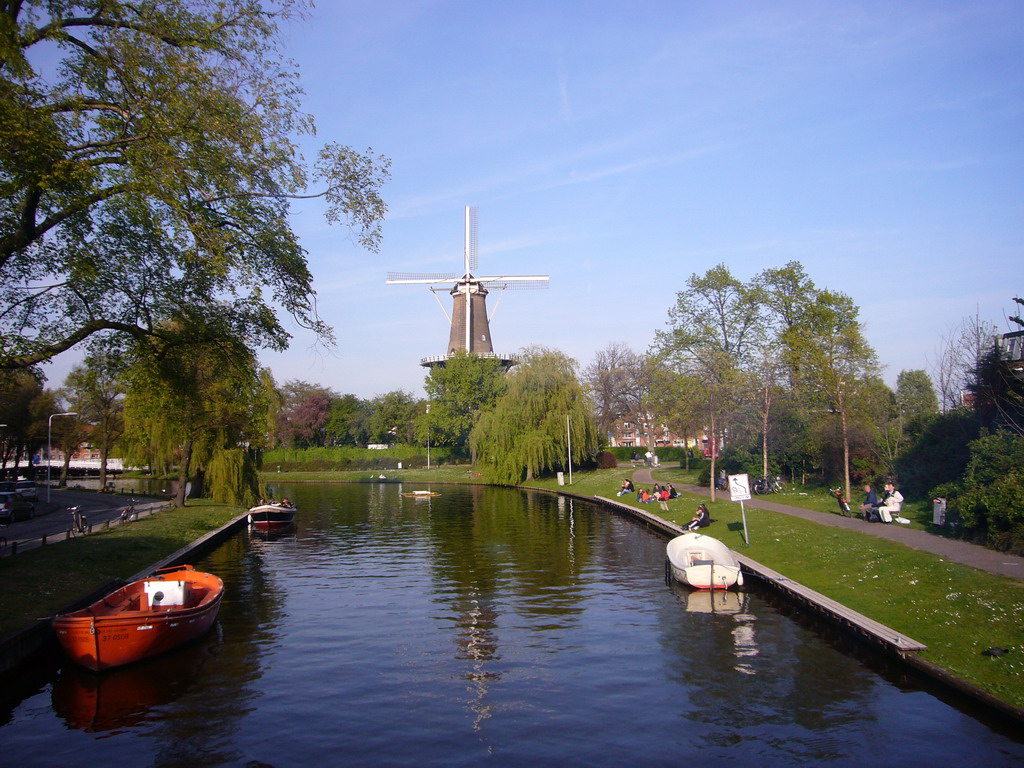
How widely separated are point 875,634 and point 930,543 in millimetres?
8420

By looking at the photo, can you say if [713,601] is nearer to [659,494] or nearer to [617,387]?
[659,494]

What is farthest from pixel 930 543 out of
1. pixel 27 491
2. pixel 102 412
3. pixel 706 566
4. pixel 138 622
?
pixel 102 412

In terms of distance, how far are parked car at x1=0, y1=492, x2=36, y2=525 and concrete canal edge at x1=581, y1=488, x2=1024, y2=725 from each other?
3353 cm

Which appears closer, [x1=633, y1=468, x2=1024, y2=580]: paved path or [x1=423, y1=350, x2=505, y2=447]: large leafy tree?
[x1=633, y1=468, x2=1024, y2=580]: paved path

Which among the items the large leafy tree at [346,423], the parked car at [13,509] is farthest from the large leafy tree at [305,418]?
the parked car at [13,509]

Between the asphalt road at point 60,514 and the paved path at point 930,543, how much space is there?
26085mm

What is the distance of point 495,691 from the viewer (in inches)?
521

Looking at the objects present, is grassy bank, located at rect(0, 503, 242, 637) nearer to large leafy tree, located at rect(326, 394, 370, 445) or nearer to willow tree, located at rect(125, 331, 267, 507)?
willow tree, located at rect(125, 331, 267, 507)

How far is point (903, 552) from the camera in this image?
752 inches

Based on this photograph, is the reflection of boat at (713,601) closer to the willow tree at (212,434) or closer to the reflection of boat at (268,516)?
the willow tree at (212,434)

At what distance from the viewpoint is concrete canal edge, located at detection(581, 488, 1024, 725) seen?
11.0 metres

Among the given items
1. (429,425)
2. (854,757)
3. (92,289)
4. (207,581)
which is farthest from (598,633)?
(429,425)

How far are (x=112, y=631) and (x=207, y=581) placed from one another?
4.26 m

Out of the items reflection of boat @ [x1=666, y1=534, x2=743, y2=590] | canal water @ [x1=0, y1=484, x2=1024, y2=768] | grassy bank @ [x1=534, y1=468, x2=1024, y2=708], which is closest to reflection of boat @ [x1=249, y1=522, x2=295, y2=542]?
canal water @ [x1=0, y1=484, x2=1024, y2=768]
